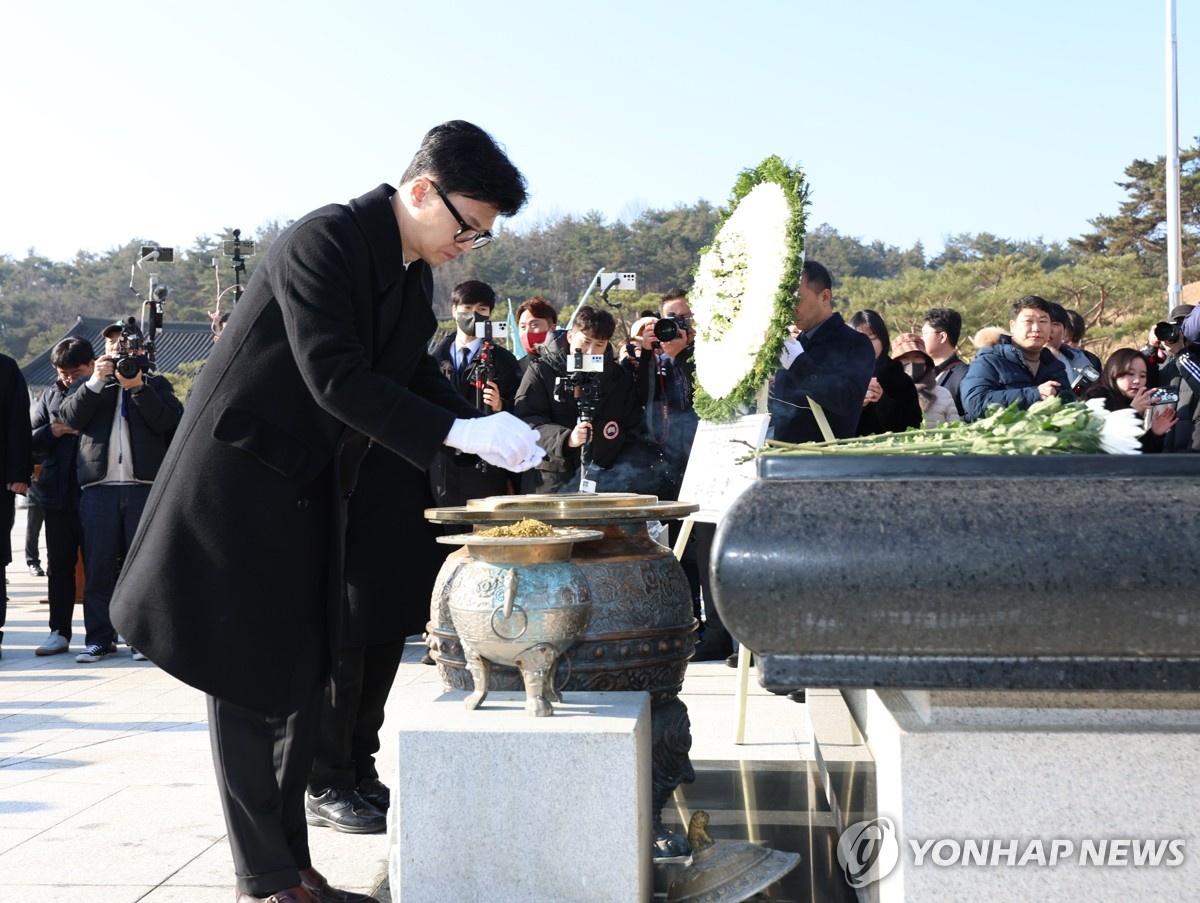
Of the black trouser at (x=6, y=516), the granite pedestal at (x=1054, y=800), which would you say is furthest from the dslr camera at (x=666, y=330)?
the granite pedestal at (x=1054, y=800)

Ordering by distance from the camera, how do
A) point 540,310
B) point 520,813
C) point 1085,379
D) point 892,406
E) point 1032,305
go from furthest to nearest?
point 540,310 < point 1085,379 < point 1032,305 < point 892,406 < point 520,813

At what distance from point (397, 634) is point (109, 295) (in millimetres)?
69049

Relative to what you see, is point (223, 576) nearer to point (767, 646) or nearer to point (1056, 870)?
point (767, 646)

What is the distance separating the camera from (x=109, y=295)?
2640 inches

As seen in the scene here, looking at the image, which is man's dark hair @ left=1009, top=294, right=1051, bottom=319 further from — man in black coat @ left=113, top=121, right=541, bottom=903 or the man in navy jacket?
man in black coat @ left=113, top=121, right=541, bottom=903

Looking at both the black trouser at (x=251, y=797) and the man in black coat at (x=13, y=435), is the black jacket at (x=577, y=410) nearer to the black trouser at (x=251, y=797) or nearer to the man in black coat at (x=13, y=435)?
the man in black coat at (x=13, y=435)

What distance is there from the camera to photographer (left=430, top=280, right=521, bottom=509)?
674 centimetres

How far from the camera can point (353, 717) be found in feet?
12.3

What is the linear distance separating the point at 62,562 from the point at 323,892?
5.87 meters

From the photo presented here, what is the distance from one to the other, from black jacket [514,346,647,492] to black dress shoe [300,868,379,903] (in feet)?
12.6

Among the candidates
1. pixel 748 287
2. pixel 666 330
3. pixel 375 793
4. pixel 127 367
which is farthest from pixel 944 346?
pixel 375 793

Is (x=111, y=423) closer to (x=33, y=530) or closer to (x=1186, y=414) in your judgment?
(x=33, y=530)

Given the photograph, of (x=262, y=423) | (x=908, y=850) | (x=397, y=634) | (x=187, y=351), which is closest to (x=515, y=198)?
(x=262, y=423)

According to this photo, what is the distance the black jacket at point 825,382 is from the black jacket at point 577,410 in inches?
75.0
